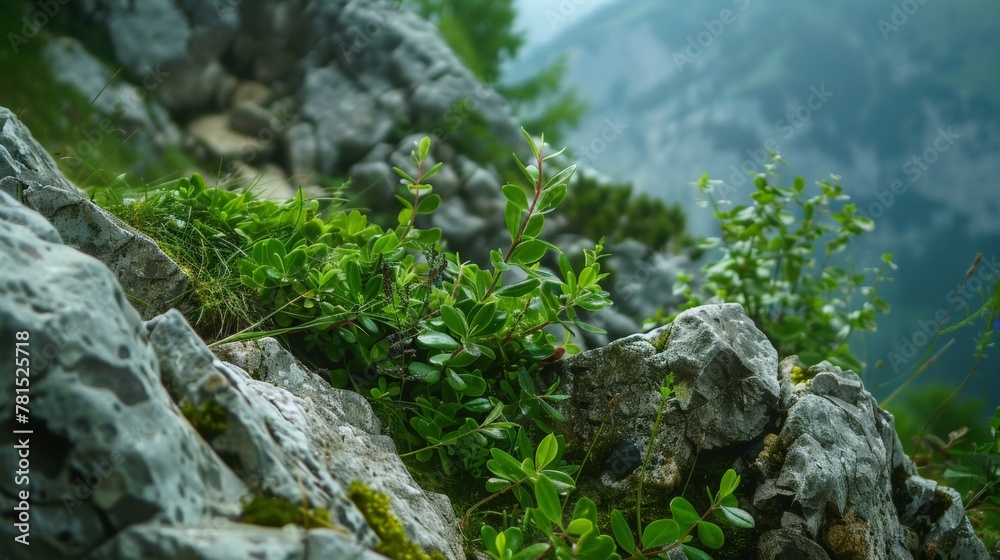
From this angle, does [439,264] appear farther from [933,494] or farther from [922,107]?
[922,107]

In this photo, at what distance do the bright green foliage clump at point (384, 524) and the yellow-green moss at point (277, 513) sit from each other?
0.54 feet

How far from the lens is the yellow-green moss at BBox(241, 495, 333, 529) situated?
930mm

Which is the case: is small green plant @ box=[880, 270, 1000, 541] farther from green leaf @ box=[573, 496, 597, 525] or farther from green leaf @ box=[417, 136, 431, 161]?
green leaf @ box=[417, 136, 431, 161]

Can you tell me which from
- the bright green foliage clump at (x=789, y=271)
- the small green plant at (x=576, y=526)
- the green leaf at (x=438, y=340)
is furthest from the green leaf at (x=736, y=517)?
the bright green foliage clump at (x=789, y=271)

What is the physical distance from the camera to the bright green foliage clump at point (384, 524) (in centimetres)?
110

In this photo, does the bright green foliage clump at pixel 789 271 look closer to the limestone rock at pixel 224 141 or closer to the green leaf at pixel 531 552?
the green leaf at pixel 531 552

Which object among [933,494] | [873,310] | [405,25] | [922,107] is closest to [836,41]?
[922,107]

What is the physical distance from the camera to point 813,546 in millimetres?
1567

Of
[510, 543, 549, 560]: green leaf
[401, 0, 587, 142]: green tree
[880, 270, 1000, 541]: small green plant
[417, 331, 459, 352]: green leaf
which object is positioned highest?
[401, 0, 587, 142]: green tree

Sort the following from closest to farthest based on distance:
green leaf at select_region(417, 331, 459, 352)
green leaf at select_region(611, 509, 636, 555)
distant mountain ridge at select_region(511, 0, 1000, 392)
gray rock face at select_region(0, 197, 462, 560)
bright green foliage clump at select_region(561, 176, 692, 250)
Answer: gray rock face at select_region(0, 197, 462, 560)
green leaf at select_region(611, 509, 636, 555)
green leaf at select_region(417, 331, 459, 352)
bright green foliage clump at select_region(561, 176, 692, 250)
distant mountain ridge at select_region(511, 0, 1000, 392)

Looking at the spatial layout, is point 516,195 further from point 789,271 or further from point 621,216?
point 621,216

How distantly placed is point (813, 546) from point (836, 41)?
36.0ft

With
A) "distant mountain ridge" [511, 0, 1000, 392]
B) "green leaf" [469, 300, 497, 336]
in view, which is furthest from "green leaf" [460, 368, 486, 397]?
"distant mountain ridge" [511, 0, 1000, 392]

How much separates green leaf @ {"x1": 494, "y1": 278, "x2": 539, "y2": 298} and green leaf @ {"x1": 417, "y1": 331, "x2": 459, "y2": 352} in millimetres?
183
